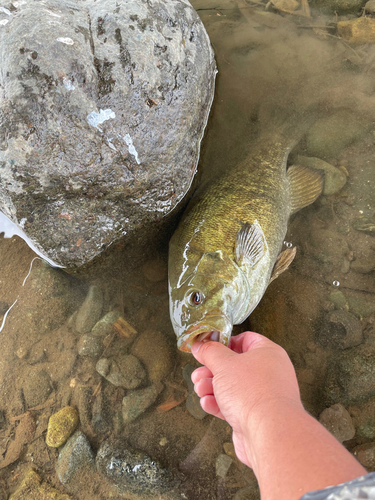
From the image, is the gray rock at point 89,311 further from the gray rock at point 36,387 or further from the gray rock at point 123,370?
the gray rock at point 36,387

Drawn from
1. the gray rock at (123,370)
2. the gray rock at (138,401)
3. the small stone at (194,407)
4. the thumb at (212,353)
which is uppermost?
the thumb at (212,353)

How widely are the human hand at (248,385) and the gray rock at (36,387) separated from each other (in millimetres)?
1947

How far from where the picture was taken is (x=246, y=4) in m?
4.81

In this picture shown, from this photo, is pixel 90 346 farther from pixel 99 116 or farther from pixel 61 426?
pixel 99 116

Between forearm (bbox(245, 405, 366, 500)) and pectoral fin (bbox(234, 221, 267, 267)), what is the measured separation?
160 centimetres

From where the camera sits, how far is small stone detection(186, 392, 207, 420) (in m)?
3.12

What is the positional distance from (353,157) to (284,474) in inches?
148

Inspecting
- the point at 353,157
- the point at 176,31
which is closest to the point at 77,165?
the point at 176,31

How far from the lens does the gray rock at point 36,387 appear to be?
3285 mm

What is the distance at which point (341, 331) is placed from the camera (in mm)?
3234

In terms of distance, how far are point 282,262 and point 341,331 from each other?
0.90m

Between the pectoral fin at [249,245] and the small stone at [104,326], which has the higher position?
the pectoral fin at [249,245]

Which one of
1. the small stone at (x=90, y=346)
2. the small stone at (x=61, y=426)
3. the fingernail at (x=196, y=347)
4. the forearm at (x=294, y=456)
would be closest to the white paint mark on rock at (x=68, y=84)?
the fingernail at (x=196, y=347)

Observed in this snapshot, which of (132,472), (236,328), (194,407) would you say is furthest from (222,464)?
(236,328)
